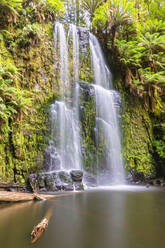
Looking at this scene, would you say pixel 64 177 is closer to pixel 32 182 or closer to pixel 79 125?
pixel 32 182

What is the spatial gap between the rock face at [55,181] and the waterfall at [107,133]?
80.6 inches

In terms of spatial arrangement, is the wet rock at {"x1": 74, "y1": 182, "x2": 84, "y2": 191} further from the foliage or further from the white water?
the foliage

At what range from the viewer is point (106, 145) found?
9.05 m

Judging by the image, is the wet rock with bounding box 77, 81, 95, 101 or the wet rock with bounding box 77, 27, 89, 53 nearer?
the wet rock with bounding box 77, 81, 95, 101

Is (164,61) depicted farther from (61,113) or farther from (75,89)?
(61,113)

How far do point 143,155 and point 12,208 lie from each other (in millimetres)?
7982

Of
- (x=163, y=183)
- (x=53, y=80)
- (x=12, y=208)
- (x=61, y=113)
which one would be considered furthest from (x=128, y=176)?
(x=12, y=208)

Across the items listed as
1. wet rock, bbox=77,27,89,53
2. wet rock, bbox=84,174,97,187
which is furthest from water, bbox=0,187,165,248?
wet rock, bbox=77,27,89,53

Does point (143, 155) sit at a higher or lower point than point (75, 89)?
lower

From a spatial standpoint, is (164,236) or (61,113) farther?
(61,113)

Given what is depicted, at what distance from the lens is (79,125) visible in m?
8.72

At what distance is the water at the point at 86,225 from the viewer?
Result: 2.27m

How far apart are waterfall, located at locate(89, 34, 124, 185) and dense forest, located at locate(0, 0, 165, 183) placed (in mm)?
612

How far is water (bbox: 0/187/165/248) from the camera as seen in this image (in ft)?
7.43
